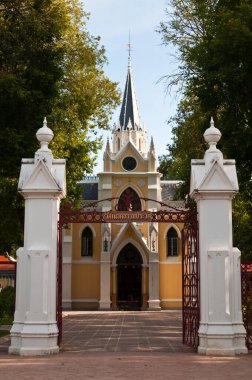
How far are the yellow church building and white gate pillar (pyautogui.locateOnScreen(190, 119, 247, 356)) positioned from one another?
23991 millimetres

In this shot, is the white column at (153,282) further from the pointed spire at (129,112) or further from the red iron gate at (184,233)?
the red iron gate at (184,233)

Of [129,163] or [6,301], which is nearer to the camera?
[6,301]

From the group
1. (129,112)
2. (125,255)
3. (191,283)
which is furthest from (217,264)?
(129,112)

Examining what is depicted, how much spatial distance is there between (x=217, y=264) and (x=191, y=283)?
123 centimetres

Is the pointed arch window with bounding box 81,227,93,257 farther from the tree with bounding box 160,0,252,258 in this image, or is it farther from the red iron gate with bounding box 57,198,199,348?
the red iron gate with bounding box 57,198,199,348

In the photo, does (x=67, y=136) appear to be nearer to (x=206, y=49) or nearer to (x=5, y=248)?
(x=5, y=248)

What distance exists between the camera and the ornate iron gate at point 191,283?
12.1 metres

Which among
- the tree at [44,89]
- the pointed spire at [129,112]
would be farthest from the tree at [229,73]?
the pointed spire at [129,112]

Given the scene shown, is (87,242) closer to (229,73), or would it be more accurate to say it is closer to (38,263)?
Answer: (229,73)

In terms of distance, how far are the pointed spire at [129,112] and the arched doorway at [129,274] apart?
10.4 meters

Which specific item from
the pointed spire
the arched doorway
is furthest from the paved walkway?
the pointed spire

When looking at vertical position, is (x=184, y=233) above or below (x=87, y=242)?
Answer: below

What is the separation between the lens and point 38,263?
11617 mm

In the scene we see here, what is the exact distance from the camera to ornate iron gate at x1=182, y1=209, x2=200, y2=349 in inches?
477
